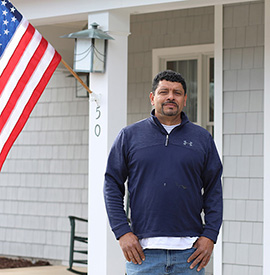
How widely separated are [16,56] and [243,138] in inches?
96.7

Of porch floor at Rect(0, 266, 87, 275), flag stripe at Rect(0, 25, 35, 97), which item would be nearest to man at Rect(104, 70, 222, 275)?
flag stripe at Rect(0, 25, 35, 97)

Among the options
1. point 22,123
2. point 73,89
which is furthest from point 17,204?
point 22,123

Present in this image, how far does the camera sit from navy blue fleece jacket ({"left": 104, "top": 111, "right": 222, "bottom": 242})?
10.6 ft

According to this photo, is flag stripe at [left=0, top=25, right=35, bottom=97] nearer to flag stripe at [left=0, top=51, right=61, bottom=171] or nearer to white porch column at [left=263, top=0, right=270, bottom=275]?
flag stripe at [left=0, top=51, right=61, bottom=171]

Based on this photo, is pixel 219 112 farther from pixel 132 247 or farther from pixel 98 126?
pixel 132 247

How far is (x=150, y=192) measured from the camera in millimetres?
3230

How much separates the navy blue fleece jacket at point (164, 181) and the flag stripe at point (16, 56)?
2.07m

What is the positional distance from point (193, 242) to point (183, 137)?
21.4 inches

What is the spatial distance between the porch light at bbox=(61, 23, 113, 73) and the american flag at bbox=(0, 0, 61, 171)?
58cm

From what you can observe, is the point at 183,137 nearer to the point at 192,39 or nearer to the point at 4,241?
the point at 192,39

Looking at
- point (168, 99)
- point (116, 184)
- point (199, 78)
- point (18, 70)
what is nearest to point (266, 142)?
point (199, 78)

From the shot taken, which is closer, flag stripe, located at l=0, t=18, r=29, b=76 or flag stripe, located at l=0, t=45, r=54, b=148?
flag stripe, located at l=0, t=45, r=54, b=148

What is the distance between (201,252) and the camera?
3.25m

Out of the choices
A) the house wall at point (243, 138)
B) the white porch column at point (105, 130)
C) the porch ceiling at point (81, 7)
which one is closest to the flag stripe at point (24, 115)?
the white porch column at point (105, 130)
